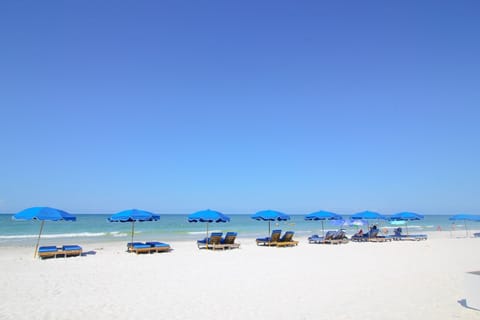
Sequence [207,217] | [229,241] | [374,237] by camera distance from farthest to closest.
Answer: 1. [374,237]
2. [207,217]
3. [229,241]

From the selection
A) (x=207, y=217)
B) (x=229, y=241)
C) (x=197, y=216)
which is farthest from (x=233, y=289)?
(x=197, y=216)

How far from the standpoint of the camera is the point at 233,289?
7.01 metres

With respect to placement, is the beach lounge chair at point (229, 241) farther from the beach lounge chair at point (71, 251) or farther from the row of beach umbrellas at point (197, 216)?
the beach lounge chair at point (71, 251)

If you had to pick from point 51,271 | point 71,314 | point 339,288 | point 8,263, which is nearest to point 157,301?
point 71,314

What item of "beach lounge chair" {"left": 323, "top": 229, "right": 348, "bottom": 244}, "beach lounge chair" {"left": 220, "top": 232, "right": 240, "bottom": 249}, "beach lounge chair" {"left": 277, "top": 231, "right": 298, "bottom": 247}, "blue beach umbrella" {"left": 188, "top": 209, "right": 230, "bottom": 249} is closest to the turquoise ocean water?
"beach lounge chair" {"left": 323, "top": 229, "right": 348, "bottom": 244}

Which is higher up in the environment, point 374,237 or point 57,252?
point 374,237

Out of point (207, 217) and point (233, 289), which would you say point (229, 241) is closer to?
point (207, 217)

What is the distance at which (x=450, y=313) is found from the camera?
5.35 meters

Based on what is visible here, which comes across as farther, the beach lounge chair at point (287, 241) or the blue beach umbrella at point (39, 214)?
the beach lounge chair at point (287, 241)

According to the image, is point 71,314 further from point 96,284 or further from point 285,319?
point 285,319

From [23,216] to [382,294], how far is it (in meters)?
11.9

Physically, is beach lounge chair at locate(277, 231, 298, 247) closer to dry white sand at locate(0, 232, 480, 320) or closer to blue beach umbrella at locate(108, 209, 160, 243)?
dry white sand at locate(0, 232, 480, 320)

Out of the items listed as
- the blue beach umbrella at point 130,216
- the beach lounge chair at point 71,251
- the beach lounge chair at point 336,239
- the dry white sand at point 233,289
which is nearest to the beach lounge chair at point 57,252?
the beach lounge chair at point 71,251

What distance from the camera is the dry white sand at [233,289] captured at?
5.39m
